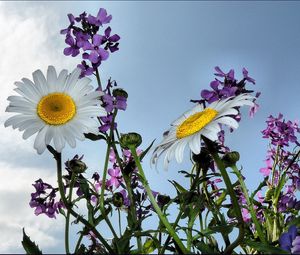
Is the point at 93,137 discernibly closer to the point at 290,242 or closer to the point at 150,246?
the point at 150,246

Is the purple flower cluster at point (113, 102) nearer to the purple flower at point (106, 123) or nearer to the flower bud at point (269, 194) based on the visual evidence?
the purple flower at point (106, 123)

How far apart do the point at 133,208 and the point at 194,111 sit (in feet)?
1.57

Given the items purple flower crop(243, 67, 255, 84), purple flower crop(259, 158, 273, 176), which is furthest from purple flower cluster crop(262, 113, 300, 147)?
purple flower crop(243, 67, 255, 84)

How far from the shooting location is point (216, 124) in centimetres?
185

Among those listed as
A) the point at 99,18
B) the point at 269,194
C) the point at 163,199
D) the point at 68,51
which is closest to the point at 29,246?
the point at 163,199

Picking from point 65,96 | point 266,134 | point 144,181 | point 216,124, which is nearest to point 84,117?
point 65,96

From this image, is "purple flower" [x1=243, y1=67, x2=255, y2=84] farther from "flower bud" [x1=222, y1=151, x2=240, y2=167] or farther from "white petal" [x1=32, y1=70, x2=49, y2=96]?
"white petal" [x1=32, y1=70, x2=49, y2=96]

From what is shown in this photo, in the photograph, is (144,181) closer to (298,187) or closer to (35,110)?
(35,110)

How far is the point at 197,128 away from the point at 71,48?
1071 millimetres

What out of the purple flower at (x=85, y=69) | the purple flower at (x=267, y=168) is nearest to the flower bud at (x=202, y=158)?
the purple flower at (x=85, y=69)

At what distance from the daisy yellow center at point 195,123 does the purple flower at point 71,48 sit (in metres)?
0.84

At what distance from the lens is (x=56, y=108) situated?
7.33 ft

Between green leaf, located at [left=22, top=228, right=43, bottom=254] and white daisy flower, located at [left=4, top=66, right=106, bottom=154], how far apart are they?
331mm

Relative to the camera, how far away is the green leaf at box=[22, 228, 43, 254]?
1880 mm
